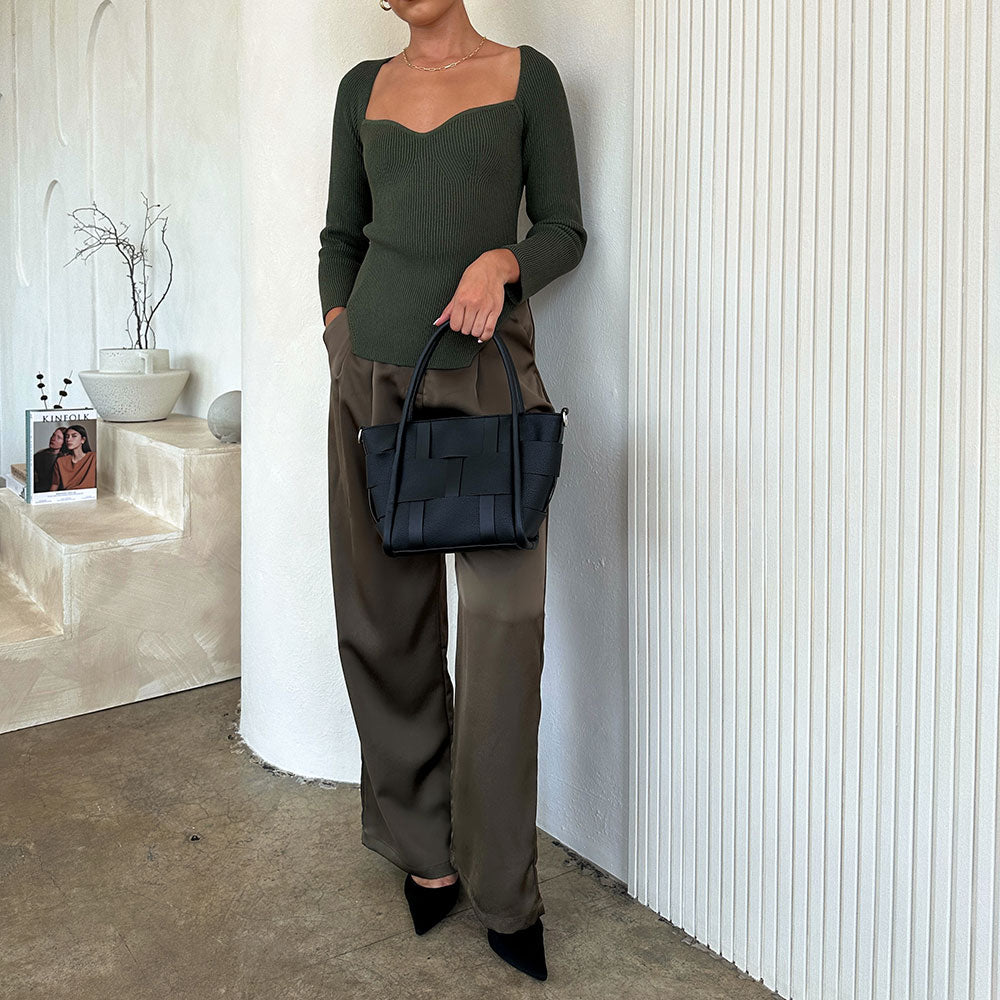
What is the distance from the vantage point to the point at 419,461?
5.20ft

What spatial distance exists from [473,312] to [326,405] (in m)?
0.80

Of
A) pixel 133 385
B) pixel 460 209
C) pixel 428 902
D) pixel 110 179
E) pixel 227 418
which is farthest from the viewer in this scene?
pixel 110 179

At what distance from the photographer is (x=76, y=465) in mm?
3264

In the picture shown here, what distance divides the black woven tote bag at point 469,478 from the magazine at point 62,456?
1906 mm

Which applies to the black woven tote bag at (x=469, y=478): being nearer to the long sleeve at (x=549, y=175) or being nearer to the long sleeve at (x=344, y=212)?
the long sleeve at (x=549, y=175)

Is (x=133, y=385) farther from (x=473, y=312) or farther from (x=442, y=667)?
(x=473, y=312)

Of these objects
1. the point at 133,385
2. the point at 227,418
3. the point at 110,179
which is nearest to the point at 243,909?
the point at 227,418

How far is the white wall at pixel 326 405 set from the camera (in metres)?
1.88

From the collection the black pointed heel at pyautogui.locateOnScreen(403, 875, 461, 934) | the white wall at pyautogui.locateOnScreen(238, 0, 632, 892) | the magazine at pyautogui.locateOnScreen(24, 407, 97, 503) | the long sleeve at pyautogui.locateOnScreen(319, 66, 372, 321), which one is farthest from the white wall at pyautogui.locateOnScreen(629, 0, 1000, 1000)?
→ the magazine at pyautogui.locateOnScreen(24, 407, 97, 503)

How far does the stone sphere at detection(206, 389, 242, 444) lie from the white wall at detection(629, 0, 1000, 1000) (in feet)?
5.07

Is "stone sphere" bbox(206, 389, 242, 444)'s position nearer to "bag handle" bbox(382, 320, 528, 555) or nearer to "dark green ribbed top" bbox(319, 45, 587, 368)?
"dark green ribbed top" bbox(319, 45, 587, 368)

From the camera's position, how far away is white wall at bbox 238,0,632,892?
1.88 m

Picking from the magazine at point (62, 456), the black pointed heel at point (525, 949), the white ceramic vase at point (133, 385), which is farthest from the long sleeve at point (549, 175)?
the white ceramic vase at point (133, 385)

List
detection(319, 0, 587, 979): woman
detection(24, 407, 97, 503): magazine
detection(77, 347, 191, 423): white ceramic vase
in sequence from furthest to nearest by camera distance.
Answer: detection(77, 347, 191, 423): white ceramic vase → detection(24, 407, 97, 503): magazine → detection(319, 0, 587, 979): woman
